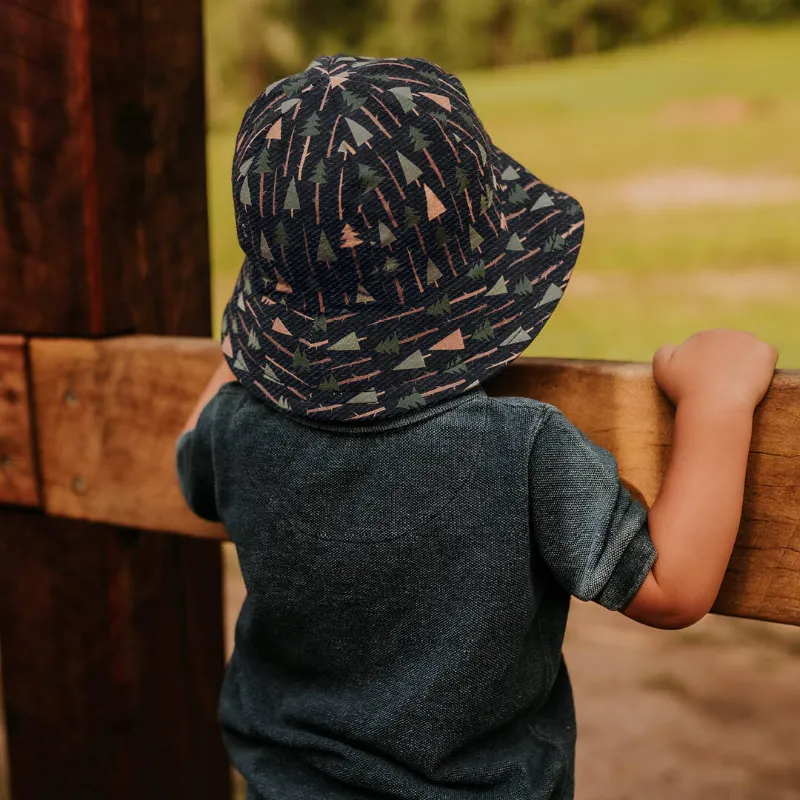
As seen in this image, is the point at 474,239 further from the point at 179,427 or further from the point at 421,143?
the point at 179,427

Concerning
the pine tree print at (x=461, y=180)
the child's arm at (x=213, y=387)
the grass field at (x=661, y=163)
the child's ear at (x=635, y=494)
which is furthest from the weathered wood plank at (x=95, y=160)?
the grass field at (x=661, y=163)

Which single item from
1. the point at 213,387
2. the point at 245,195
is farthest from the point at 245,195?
the point at 213,387

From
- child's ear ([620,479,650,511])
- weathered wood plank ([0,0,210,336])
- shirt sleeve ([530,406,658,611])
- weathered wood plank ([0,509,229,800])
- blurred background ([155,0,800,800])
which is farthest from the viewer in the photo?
blurred background ([155,0,800,800])

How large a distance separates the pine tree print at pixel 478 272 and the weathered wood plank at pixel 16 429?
701 millimetres

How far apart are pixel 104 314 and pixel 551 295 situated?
637mm

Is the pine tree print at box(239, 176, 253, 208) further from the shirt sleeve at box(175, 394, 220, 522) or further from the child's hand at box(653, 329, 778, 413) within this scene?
the child's hand at box(653, 329, 778, 413)

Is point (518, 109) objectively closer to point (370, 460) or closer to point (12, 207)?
point (12, 207)

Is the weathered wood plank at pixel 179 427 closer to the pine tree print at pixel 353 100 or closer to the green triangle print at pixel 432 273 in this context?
the green triangle print at pixel 432 273

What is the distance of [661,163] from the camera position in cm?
553

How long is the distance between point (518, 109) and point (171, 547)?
4824 millimetres

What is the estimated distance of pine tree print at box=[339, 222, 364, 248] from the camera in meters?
0.77

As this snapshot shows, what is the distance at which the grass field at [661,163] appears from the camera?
194 inches

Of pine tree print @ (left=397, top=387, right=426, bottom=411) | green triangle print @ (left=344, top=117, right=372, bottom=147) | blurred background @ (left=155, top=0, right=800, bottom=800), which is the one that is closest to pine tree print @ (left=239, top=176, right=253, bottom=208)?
green triangle print @ (left=344, top=117, right=372, bottom=147)

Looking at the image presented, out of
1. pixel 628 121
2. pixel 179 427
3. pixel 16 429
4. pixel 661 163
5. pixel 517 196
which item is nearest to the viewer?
pixel 517 196
